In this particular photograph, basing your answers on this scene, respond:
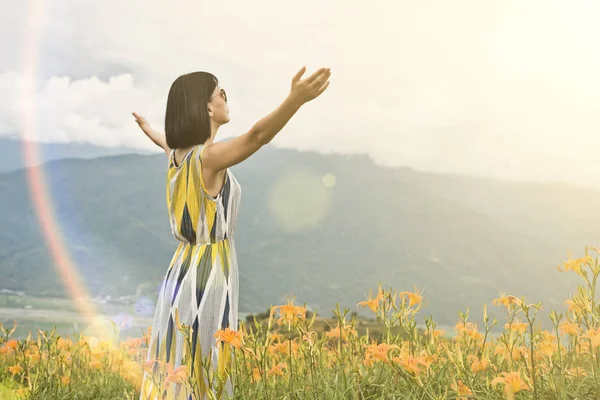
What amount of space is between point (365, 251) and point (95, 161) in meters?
57.2

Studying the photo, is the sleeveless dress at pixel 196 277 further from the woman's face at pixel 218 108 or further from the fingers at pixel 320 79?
the fingers at pixel 320 79

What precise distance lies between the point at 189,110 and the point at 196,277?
101 centimetres

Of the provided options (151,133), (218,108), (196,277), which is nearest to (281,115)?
(218,108)

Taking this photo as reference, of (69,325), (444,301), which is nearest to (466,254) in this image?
(444,301)

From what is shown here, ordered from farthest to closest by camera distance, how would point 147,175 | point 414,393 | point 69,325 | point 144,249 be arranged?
1. point 147,175
2. point 144,249
3. point 69,325
4. point 414,393

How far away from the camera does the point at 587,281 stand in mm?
2436

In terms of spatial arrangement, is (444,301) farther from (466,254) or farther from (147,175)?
(147,175)

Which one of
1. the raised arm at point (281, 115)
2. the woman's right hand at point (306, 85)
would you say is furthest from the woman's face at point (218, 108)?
the woman's right hand at point (306, 85)

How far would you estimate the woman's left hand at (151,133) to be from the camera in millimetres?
4225

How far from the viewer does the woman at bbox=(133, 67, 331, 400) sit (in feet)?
9.76

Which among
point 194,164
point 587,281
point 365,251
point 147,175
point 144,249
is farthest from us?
point 147,175

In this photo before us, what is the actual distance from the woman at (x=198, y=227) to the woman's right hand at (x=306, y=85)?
43 millimetres

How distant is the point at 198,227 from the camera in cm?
313

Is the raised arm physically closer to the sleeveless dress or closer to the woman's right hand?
the woman's right hand
